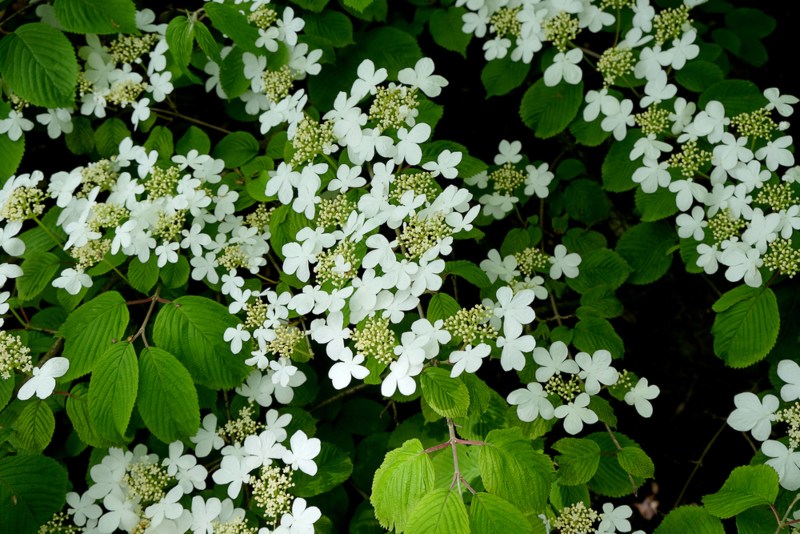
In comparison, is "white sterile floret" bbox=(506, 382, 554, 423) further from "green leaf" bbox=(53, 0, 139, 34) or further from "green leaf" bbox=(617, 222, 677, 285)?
"green leaf" bbox=(53, 0, 139, 34)

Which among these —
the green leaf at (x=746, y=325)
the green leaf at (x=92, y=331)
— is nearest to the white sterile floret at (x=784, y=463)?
the green leaf at (x=746, y=325)

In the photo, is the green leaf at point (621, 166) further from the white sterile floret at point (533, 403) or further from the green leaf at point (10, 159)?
the green leaf at point (10, 159)

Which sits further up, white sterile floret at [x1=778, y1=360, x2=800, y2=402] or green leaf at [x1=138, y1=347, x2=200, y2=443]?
white sterile floret at [x1=778, y1=360, x2=800, y2=402]

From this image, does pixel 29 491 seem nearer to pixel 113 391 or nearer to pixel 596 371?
pixel 113 391

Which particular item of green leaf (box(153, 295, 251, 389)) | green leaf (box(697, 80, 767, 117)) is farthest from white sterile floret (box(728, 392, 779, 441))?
green leaf (box(153, 295, 251, 389))

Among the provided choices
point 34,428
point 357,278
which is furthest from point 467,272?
point 34,428

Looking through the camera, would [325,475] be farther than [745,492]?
Yes

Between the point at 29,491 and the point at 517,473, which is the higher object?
the point at 517,473

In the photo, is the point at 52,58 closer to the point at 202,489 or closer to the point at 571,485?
the point at 202,489
